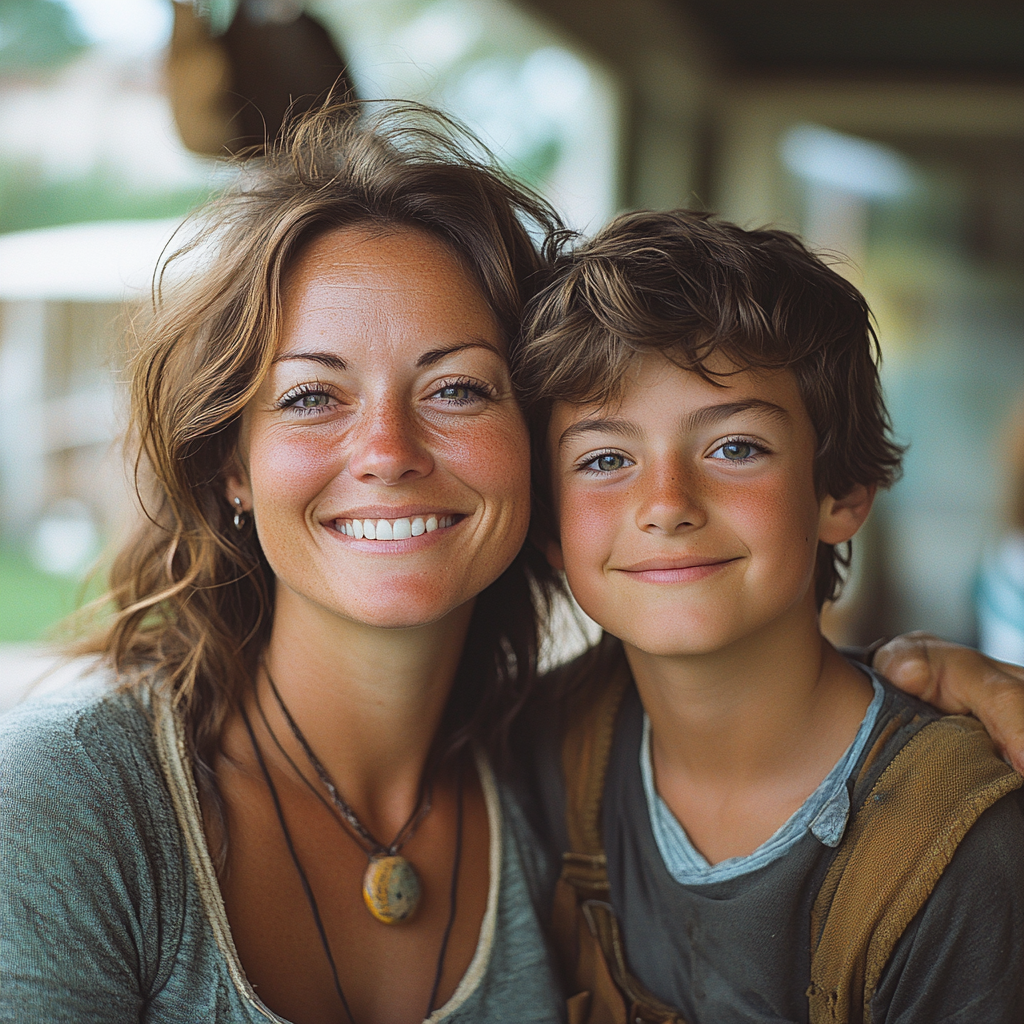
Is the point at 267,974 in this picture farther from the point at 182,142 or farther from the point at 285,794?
the point at 182,142

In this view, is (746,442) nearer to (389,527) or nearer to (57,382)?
(389,527)

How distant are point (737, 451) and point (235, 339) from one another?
2.15 feet

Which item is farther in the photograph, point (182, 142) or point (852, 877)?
point (182, 142)

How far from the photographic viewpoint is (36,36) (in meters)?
3.80

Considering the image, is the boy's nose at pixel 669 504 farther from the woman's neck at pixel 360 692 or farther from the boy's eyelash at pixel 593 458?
the woman's neck at pixel 360 692

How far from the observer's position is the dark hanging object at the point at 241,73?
2.23 meters

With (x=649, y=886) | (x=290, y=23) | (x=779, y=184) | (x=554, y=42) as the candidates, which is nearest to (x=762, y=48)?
(x=779, y=184)

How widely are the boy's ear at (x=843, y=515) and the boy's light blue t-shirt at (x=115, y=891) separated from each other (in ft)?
2.37

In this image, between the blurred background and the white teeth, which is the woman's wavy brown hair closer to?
the white teeth

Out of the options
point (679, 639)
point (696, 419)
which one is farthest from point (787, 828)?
point (696, 419)

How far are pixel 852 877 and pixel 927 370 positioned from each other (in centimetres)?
553

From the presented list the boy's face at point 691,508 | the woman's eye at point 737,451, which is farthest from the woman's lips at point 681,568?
the woman's eye at point 737,451

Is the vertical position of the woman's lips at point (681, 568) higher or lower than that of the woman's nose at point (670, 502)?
lower

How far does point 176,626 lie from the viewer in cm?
153
